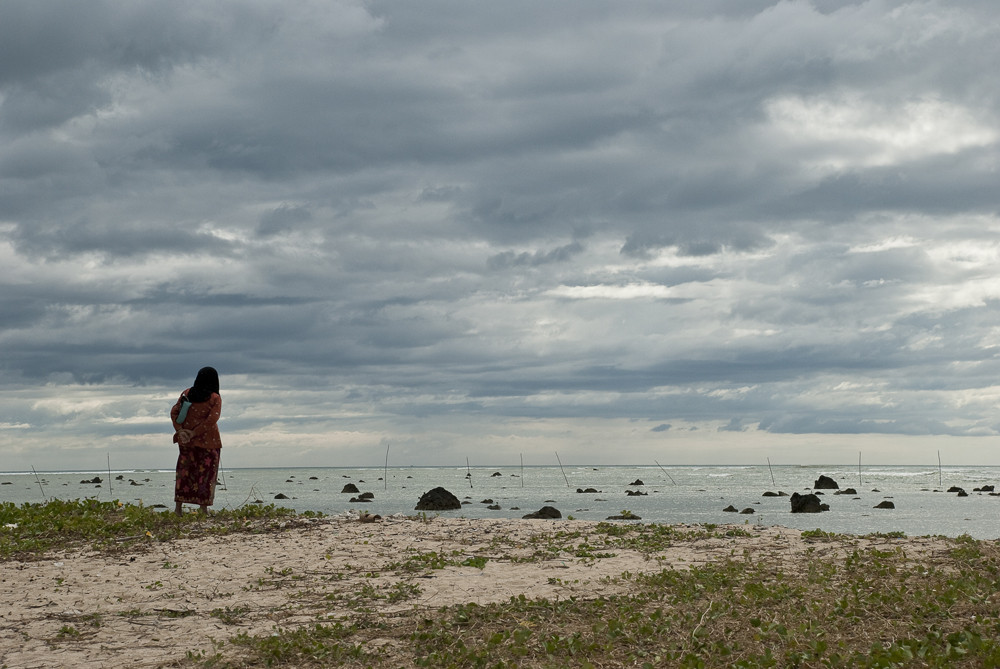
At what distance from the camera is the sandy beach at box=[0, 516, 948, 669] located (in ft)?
33.2

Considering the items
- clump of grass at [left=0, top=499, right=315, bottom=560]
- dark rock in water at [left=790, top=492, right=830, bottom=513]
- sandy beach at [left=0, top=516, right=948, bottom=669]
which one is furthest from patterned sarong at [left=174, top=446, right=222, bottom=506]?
dark rock in water at [left=790, top=492, right=830, bottom=513]

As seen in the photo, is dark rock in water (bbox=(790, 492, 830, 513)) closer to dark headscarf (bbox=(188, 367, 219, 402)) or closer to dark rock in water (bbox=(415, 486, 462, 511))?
dark rock in water (bbox=(415, 486, 462, 511))

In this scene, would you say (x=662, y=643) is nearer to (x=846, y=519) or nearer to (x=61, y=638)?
(x=61, y=638)

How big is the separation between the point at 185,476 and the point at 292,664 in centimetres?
1271

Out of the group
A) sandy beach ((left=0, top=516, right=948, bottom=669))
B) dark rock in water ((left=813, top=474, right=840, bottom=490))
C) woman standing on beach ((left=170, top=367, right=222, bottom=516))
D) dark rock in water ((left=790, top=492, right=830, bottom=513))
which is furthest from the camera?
dark rock in water ((left=813, top=474, right=840, bottom=490))

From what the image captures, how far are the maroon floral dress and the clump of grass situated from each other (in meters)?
0.78

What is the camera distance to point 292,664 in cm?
873

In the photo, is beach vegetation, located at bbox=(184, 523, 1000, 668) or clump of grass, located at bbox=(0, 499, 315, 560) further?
clump of grass, located at bbox=(0, 499, 315, 560)

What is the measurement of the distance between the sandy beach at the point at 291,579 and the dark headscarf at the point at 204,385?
426 centimetres

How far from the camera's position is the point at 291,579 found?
13227mm

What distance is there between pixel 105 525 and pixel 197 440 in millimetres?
2961

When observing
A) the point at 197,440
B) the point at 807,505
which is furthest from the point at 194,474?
the point at 807,505

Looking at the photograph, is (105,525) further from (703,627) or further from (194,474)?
(703,627)

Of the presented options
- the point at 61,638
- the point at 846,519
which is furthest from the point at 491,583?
the point at 846,519
